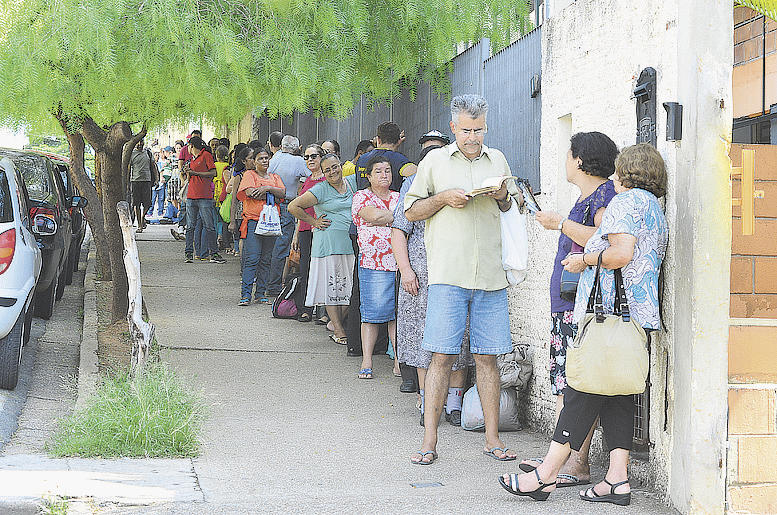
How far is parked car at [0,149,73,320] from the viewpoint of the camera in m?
10.5

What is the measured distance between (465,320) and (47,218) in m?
5.93

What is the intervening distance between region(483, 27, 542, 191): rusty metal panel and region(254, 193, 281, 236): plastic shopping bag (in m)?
3.81

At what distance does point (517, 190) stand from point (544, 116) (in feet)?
4.36

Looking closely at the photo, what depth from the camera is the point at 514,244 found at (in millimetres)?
5926

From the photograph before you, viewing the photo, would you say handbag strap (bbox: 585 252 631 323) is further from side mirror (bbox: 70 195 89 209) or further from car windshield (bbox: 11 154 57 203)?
side mirror (bbox: 70 195 89 209)

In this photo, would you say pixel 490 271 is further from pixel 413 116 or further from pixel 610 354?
pixel 413 116

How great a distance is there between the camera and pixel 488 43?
8.83m

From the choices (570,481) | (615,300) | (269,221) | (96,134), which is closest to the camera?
(615,300)

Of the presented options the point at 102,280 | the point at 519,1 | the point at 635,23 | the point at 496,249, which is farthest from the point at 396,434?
the point at 102,280

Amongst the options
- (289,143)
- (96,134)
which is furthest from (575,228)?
(289,143)

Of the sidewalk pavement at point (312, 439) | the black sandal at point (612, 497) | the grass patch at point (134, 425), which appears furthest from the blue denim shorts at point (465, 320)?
the grass patch at point (134, 425)

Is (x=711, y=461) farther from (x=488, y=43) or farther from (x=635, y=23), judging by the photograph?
(x=488, y=43)

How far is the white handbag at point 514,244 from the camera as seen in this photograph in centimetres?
592

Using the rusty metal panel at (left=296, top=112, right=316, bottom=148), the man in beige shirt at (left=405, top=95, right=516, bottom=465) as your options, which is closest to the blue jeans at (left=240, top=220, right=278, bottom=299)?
the rusty metal panel at (left=296, top=112, right=316, bottom=148)
